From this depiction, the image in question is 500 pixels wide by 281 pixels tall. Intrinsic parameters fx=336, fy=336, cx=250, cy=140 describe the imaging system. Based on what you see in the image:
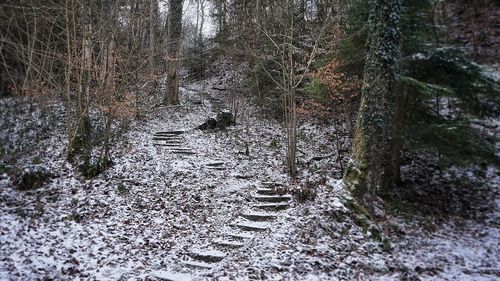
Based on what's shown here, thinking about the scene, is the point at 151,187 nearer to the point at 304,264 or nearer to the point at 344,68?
the point at 304,264

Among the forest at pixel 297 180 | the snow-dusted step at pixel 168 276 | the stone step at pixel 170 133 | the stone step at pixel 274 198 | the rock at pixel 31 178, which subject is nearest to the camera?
the snow-dusted step at pixel 168 276

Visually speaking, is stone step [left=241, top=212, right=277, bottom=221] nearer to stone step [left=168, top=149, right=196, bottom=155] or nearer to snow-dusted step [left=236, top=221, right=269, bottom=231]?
snow-dusted step [left=236, top=221, right=269, bottom=231]

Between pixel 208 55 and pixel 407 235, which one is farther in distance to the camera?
pixel 208 55

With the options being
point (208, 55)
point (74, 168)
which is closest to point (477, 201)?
point (74, 168)

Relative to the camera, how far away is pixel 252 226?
7754 millimetres

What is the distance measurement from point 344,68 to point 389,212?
5197mm

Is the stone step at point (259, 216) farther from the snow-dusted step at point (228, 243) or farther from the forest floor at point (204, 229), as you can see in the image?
the snow-dusted step at point (228, 243)

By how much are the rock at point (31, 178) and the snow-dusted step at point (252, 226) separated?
207 inches

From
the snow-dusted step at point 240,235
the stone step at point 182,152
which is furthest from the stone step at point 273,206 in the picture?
the stone step at point 182,152

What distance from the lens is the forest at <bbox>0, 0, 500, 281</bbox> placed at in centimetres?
655

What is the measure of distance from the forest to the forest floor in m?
0.04

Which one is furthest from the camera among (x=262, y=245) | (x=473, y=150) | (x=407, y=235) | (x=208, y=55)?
(x=208, y=55)

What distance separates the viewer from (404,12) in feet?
29.3

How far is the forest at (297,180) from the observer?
6.55m
